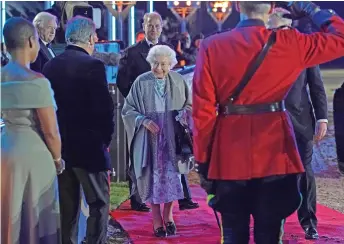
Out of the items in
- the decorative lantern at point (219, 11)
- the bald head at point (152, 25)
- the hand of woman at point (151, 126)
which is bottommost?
the hand of woman at point (151, 126)

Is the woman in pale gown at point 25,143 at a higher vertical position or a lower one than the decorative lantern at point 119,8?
lower

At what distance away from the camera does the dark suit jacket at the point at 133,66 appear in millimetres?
5684

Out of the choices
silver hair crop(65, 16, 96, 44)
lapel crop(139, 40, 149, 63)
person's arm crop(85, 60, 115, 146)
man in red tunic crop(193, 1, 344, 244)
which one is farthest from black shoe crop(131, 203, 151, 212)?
man in red tunic crop(193, 1, 344, 244)

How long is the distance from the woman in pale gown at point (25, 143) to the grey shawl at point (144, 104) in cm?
147

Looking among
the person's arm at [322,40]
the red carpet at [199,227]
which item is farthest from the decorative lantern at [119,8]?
the person's arm at [322,40]

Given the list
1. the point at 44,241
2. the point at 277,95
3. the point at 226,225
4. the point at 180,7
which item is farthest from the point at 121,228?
the point at 180,7

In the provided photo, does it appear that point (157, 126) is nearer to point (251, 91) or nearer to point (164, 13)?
point (251, 91)

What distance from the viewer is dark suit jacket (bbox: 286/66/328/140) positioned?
14.2ft

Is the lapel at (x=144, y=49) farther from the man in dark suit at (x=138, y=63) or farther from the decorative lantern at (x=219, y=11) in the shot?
the decorative lantern at (x=219, y=11)

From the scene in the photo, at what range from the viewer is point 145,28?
5.63m

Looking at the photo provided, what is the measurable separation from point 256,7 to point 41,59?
195 cm

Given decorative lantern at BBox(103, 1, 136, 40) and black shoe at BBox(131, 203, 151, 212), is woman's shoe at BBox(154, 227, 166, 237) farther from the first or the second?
decorative lantern at BBox(103, 1, 136, 40)

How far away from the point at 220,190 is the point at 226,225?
0.57 ft

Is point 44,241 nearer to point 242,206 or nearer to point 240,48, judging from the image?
point 242,206
